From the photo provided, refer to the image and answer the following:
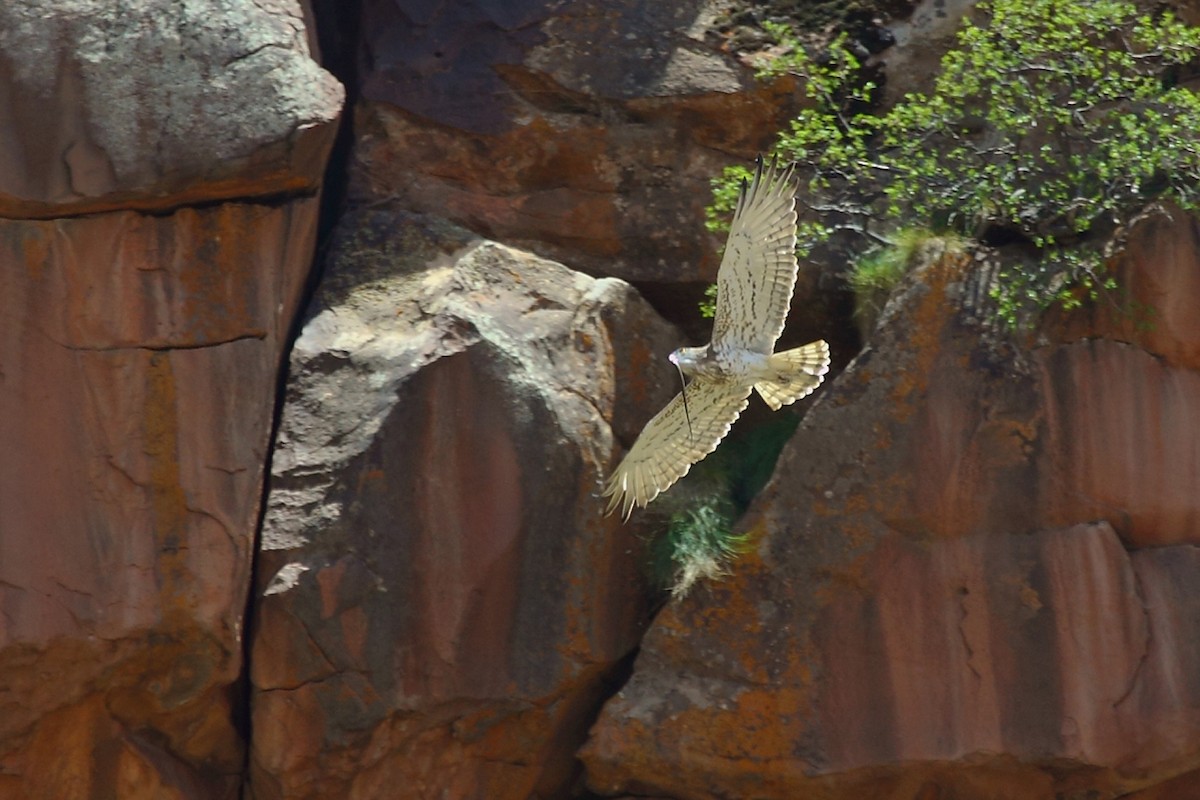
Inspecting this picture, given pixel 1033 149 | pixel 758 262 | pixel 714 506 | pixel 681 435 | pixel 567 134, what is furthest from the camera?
pixel 567 134

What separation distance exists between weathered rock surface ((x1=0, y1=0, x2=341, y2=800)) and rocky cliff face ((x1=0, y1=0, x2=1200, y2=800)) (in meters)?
0.01

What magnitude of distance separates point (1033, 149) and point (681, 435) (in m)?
2.01

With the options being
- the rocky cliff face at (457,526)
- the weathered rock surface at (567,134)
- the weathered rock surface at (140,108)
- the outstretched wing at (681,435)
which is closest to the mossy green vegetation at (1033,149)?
the rocky cliff face at (457,526)

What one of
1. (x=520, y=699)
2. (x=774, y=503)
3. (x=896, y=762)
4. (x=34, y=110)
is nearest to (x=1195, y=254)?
(x=774, y=503)

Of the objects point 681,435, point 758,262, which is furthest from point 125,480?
point 758,262

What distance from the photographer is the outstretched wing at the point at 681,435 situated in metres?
6.32

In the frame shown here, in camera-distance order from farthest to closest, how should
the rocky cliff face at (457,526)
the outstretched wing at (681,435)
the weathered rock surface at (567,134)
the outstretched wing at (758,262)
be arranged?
the weathered rock surface at (567,134) → the outstretched wing at (681,435) → the rocky cliff face at (457,526) → the outstretched wing at (758,262)

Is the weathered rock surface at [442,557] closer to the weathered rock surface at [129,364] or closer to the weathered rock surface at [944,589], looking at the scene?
the weathered rock surface at [129,364]

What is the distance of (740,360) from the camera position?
6.30 m

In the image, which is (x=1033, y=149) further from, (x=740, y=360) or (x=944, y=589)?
(x=944, y=589)

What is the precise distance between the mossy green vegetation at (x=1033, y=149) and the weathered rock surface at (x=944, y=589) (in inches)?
9.0

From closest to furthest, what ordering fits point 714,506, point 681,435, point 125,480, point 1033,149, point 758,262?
point 758,262 → point 125,480 → point 681,435 → point 714,506 → point 1033,149

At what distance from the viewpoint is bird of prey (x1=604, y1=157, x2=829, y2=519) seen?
610 centimetres

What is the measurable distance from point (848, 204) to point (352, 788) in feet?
10.5
